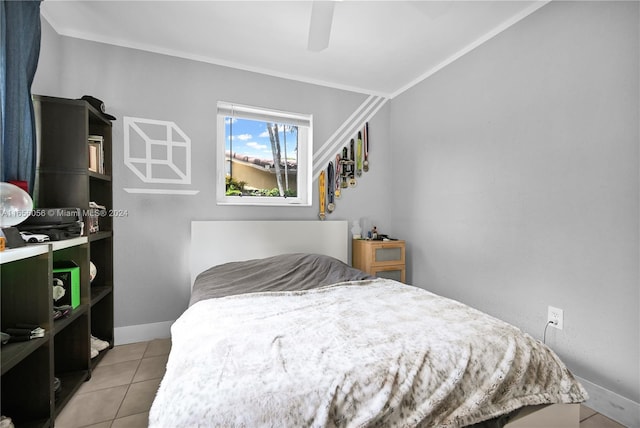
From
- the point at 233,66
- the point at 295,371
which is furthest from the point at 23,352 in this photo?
the point at 233,66

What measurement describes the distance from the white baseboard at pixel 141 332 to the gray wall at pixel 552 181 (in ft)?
7.88

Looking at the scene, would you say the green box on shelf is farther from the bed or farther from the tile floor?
the bed

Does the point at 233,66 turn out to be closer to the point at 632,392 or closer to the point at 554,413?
the point at 554,413

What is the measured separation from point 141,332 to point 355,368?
7.10 feet

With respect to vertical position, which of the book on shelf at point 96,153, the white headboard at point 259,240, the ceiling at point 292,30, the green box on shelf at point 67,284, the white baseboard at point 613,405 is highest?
the ceiling at point 292,30

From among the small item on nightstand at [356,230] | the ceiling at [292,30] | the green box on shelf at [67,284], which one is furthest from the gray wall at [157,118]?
the small item on nightstand at [356,230]

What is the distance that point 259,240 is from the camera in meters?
2.66

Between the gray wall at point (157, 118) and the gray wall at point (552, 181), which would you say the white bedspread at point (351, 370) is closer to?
the gray wall at point (552, 181)

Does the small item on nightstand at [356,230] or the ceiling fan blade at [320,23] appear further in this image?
the small item on nightstand at [356,230]

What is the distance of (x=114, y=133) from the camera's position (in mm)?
2352

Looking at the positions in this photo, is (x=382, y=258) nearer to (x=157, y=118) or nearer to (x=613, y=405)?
(x=613, y=405)

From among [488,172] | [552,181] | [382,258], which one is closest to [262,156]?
[382,258]

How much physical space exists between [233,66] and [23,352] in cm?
243

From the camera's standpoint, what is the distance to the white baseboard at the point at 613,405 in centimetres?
148
